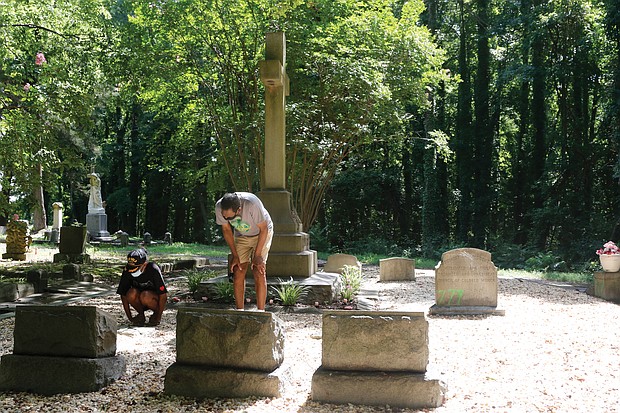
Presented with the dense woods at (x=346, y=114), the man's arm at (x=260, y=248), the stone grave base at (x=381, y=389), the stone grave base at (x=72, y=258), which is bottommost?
the stone grave base at (x=381, y=389)

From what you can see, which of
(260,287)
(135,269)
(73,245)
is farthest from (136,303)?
(73,245)

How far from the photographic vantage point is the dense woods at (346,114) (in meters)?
13.9

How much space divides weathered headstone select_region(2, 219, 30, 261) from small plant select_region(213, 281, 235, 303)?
10544 millimetres

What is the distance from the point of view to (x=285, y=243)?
988 centimetres

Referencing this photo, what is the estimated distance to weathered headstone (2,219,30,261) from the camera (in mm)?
16875

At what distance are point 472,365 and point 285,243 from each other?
4.96m

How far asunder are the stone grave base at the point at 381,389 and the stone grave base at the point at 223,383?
34cm

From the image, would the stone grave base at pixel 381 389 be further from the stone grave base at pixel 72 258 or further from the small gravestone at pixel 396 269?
the stone grave base at pixel 72 258

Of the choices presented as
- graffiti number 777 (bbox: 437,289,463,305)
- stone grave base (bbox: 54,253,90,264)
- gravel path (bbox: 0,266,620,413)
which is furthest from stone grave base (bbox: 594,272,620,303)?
stone grave base (bbox: 54,253,90,264)

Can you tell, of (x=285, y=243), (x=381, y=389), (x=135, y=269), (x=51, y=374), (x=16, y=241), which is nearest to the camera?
(x=381, y=389)

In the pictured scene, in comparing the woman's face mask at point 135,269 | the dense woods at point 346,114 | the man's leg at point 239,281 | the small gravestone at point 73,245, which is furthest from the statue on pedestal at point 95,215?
the man's leg at point 239,281

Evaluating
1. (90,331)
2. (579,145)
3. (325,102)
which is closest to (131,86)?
(325,102)

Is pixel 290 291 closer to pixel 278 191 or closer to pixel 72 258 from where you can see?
pixel 278 191

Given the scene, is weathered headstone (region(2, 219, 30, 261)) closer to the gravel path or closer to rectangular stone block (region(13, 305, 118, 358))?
the gravel path
